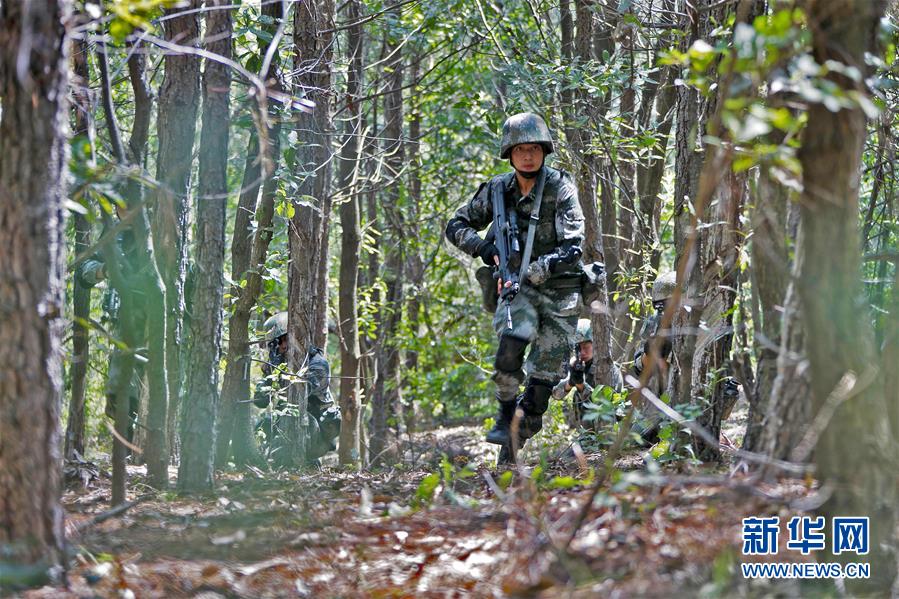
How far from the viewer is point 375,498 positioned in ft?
17.4

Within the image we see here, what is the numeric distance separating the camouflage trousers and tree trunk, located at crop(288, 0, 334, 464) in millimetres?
2263

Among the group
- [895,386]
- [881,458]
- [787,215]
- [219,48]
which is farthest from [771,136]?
[219,48]

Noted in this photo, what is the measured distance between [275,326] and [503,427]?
4.33 metres

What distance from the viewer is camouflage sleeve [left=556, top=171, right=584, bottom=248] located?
734 cm

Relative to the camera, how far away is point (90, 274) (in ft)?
22.3

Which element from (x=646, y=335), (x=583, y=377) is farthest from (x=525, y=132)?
(x=583, y=377)

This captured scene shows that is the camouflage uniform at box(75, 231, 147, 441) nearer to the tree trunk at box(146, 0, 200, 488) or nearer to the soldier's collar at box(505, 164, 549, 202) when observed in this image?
the tree trunk at box(146, 0, 200, 488)

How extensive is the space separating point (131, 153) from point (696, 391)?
3.67 m

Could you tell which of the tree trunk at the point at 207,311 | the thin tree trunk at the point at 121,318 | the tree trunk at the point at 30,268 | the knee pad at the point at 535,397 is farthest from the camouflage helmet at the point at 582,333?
the tree trunk at the point at 30,268

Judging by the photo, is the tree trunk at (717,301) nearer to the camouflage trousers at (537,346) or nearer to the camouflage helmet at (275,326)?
the camouflage trousers at (537,346)

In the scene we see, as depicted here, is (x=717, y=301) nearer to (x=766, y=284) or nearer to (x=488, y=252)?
(x=488, y=252)

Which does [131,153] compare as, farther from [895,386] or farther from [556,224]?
[895,386]

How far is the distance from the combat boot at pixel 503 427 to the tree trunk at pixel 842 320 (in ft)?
12.6

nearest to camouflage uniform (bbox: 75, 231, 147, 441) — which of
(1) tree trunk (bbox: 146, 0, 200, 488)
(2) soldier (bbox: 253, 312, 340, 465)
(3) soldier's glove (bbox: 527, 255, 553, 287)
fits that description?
(1) tree trunk (bbox: 146, 0, 200, 488)
